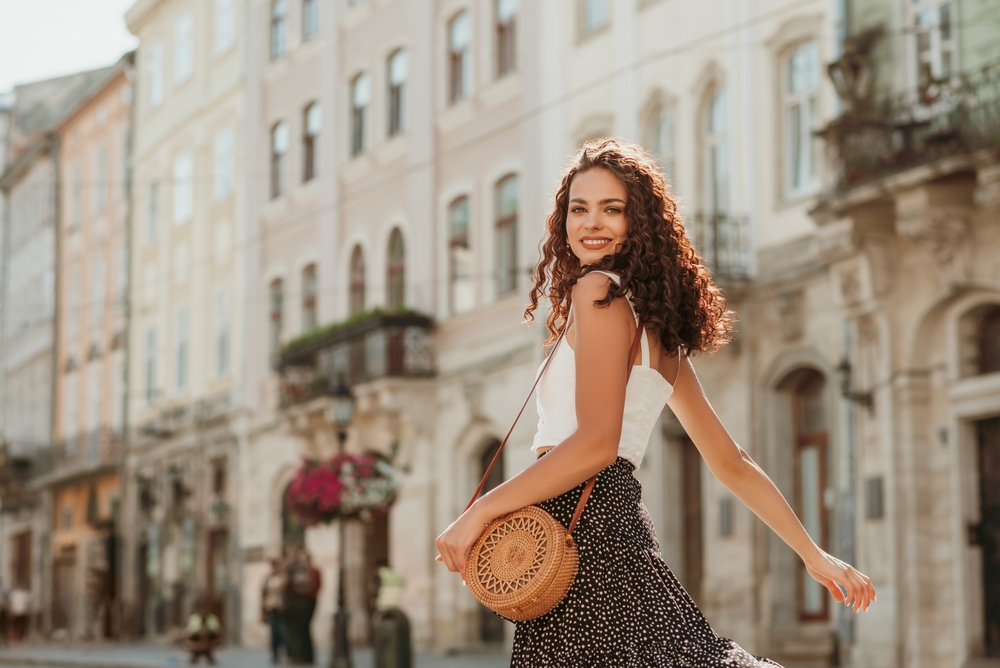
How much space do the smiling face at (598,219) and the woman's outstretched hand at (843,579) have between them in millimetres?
780

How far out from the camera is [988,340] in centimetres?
1716

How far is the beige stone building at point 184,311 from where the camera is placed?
3625 cm

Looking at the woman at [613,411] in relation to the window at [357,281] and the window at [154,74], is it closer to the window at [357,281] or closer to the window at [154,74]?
the window at [357,281]

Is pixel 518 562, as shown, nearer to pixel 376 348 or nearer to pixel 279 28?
pixel 376 348

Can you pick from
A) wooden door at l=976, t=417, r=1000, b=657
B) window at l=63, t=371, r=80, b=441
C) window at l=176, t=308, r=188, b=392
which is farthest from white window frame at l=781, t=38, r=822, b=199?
window at l=63, t=371, r=80, b=441

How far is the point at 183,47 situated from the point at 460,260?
15963 mm

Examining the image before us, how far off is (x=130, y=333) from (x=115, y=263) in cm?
236

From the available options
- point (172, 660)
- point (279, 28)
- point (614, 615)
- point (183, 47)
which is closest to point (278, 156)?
point (279, 28)

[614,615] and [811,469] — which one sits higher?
[811,469]

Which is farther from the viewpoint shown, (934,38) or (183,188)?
(183,188)

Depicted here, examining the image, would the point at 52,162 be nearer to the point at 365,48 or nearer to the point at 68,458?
the point at 68,458

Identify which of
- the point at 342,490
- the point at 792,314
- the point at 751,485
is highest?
the point at 792,314

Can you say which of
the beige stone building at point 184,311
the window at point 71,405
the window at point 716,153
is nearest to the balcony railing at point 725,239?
the window at point 716,153

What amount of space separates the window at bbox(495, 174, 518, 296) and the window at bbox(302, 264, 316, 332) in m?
7.45
